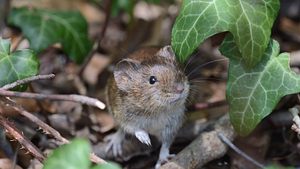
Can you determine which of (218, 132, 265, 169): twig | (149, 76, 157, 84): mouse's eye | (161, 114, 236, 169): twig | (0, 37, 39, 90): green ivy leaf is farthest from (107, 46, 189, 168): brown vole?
(0, 37, 39, 90): green ivy leaf

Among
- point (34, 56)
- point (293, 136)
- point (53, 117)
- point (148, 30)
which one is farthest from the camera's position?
point (148, 30)

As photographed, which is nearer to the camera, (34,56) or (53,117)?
(34,56)

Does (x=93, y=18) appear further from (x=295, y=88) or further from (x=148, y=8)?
(x=295, y=88)

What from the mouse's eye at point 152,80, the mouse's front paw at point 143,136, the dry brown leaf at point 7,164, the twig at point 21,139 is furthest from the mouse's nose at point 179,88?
the dry brown leaf at point 7,164

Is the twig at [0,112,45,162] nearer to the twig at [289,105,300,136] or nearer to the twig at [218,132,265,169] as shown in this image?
the twig at [218,132,265,169]

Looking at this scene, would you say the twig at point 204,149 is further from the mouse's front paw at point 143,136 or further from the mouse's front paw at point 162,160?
the mouse's front paw at point 143,136

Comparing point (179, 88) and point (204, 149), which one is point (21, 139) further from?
point (204, 149)

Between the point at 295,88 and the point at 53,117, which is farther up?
the point at 295,88

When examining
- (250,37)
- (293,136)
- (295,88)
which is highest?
(250,37)

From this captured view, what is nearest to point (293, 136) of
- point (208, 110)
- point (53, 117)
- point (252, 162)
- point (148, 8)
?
point (252, 162)
